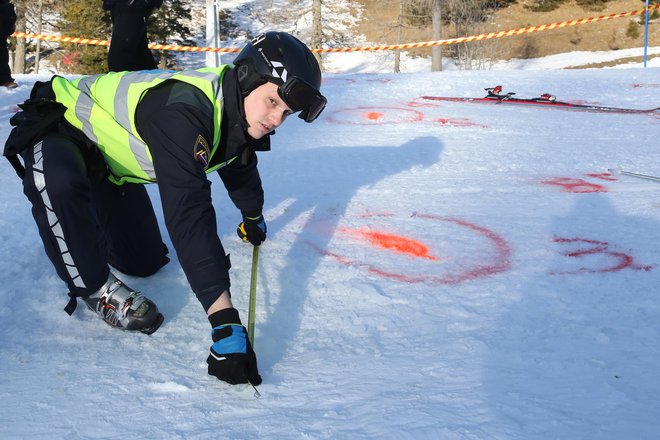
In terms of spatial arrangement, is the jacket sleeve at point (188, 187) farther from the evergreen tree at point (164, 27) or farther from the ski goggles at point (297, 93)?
the evergreen tree at point (164, 27)

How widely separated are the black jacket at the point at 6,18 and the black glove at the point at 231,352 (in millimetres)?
4991

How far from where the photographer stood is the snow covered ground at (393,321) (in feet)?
5.78

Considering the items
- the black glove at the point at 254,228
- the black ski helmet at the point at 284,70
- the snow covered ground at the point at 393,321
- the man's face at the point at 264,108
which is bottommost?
the snow covered ground at the point at 393,321

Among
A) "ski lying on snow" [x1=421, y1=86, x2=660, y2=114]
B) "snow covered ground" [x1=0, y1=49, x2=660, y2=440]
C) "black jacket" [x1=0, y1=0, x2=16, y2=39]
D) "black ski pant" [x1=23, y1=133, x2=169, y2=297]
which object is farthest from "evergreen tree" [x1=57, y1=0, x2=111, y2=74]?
"black ski pant" [x1=23, y1=133, x2=169, y2=297]

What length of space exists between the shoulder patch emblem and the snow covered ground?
26.6 inches

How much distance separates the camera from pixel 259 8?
113 feet

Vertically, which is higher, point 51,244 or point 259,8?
point 259,8

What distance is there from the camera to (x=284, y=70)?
212cm

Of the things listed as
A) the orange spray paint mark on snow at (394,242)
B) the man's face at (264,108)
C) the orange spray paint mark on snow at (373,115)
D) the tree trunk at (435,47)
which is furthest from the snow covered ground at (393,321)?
the tree trunk at (435,47)

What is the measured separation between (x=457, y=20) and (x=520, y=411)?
1052 inches

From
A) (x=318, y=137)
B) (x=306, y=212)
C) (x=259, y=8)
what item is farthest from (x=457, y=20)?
(x=306, y=212)

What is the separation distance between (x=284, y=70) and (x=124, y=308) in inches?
41.0

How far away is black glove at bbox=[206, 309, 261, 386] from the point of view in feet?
6.10

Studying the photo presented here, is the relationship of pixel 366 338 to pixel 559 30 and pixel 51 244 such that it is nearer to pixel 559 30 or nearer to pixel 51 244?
pixel 51 244
